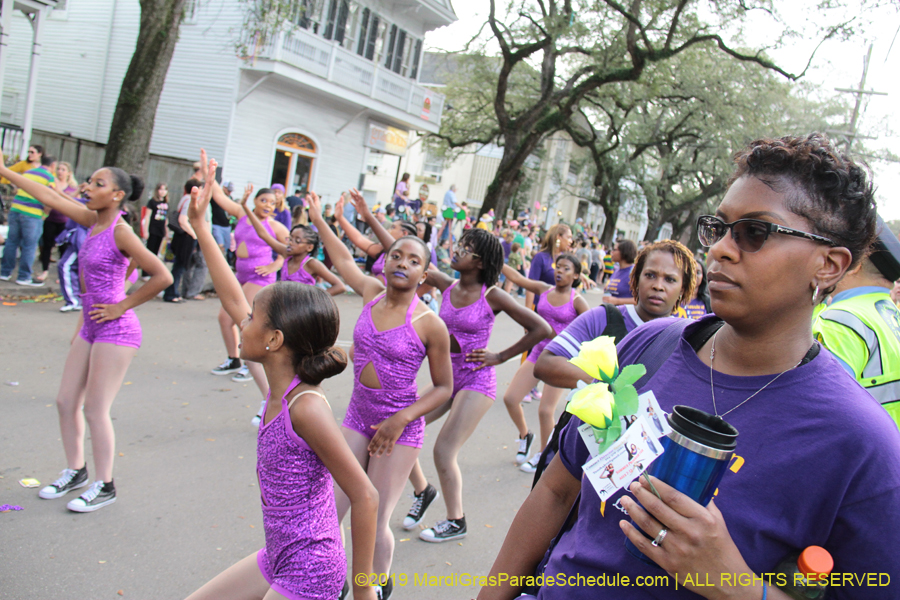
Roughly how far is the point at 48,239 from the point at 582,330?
1040 cm

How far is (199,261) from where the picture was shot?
1126 centimetres

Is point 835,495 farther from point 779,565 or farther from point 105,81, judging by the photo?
point 105,81

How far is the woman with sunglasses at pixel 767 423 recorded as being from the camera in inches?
50.6

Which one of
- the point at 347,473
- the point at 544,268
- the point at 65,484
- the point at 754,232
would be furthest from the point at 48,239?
the point at 754,232

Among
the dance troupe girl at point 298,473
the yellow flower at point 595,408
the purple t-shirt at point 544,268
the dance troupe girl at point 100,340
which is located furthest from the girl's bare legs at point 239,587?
the purple t-shirt at point 544,268

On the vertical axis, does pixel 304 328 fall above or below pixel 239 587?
above

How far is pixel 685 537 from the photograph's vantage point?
125 cm

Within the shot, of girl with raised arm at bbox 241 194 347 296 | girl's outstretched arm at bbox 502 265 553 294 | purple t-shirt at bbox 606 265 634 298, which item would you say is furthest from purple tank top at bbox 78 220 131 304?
purple t-shirt at bbox 606 265 634 298

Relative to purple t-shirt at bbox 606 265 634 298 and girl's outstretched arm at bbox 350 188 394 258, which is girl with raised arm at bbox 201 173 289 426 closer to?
girl's outstretched arm at bbox 350 188 394 258

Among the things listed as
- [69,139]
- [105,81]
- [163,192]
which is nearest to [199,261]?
[163,192]

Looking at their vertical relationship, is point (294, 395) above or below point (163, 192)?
below

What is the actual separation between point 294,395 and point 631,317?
2180 millimetres

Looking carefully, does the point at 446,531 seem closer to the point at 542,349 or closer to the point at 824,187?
the point at 542,349

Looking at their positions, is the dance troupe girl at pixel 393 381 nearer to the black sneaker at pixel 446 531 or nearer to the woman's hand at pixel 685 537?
the black sneaker at pixel 446 531
